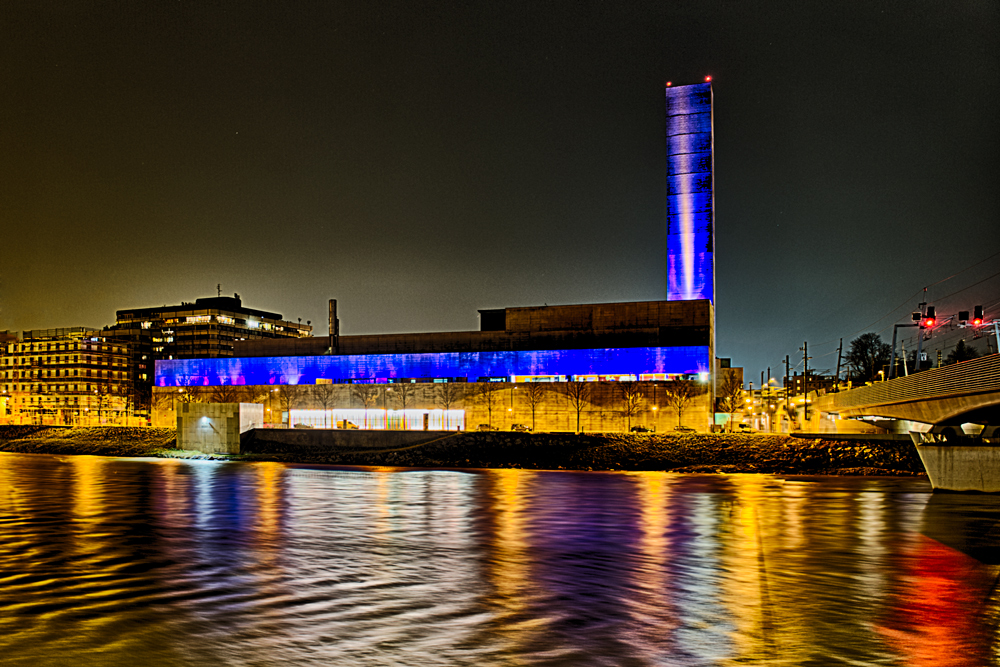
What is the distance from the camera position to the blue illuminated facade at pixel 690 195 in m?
128

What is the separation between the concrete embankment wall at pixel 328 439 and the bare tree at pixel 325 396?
27.2 m

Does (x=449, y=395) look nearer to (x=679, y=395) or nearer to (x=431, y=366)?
(x=431, y=366)

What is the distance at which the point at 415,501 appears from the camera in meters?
41.8

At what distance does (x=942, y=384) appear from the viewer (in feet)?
Answer: 125

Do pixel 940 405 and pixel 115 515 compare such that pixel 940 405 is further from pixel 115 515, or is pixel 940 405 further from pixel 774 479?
pixel 115 515

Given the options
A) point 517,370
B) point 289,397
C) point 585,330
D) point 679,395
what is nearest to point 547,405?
point 517,370

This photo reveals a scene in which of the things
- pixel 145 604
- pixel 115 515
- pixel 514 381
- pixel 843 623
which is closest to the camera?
pixel 843 623

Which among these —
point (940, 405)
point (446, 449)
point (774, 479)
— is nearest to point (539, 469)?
point (446, 449)

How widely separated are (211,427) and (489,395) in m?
34.6

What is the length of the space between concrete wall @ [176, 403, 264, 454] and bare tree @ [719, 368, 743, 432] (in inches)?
2254

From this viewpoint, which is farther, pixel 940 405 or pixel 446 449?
pixel 446 449

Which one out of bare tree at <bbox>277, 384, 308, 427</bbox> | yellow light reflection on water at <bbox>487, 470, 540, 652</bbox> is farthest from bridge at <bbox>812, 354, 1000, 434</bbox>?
bare tree at <bbox>277, 384, 308, 427</bbox>

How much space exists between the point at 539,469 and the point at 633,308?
154 feet

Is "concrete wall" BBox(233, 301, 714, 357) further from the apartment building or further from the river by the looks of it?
the apartment building
